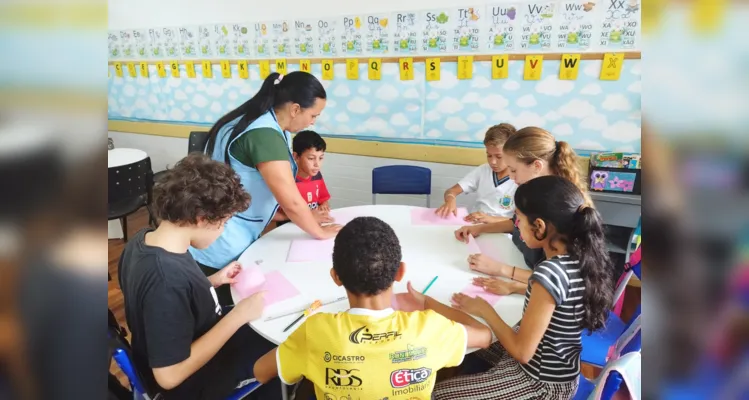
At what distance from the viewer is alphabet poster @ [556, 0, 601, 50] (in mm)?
2297

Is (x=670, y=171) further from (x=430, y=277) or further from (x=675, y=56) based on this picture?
(x=430, y=277)

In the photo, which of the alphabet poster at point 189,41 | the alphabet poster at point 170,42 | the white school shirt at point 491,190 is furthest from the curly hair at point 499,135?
the alphabet poster at point 170,42

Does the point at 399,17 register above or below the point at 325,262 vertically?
above

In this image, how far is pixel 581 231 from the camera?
1.11 m

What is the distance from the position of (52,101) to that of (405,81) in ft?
9.04

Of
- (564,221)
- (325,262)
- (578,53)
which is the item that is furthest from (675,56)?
(578,53)

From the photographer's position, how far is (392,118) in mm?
2959

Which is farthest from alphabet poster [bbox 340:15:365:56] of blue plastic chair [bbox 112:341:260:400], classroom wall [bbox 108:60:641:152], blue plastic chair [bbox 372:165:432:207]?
blue plastic chair [bbox 112:341:260:400]

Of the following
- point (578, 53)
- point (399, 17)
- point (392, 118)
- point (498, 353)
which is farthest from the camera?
point (392, 118)

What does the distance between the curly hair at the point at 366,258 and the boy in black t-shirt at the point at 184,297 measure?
40 cm

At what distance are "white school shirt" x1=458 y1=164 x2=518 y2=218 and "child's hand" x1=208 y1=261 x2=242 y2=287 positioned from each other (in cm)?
133

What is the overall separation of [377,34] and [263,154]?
1.62 m

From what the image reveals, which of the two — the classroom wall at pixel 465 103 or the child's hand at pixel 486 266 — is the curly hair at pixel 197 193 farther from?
the classroom wall at pixel 465 103

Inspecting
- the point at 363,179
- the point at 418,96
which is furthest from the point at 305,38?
the point at 363,179
